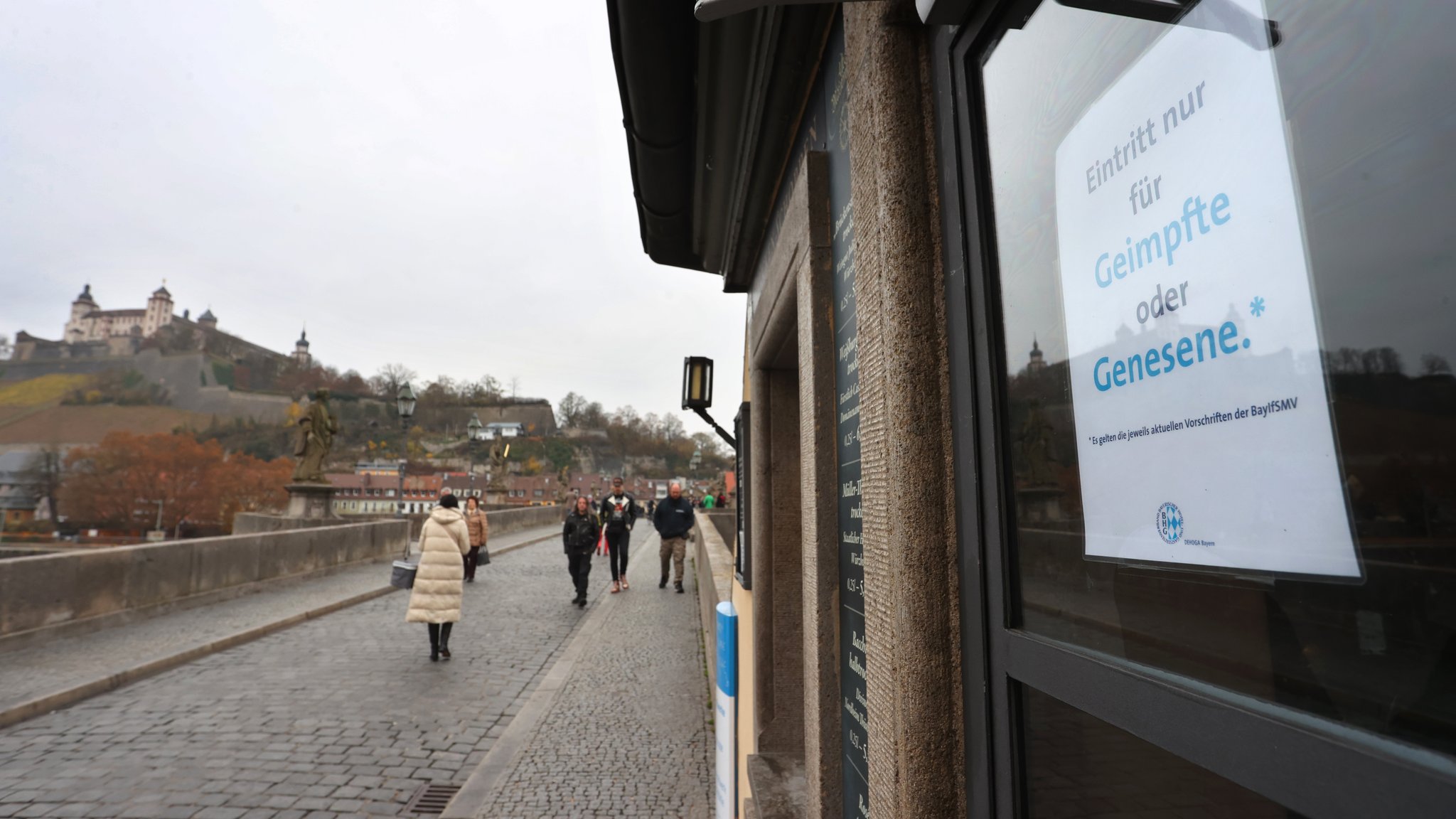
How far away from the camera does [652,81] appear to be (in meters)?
2.38

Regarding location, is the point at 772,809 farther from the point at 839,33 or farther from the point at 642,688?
the point at 642,688

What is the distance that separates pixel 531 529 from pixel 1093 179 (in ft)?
103

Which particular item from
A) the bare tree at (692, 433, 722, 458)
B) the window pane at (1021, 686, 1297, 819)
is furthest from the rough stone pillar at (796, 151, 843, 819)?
the bare tree at (692, 433, 722, 458)

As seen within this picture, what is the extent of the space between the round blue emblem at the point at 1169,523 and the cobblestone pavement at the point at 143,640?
23.8ft

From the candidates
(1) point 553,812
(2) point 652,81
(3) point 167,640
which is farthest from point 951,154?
(3) point 167,640

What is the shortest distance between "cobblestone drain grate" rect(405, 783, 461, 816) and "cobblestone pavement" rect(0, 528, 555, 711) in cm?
342

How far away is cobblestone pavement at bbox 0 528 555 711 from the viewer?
590cm

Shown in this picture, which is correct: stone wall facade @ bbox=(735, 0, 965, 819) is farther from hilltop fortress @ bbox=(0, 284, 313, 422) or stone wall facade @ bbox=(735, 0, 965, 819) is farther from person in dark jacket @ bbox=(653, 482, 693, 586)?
hilltop fortress @ bbox=(0, 284, 313, 422)

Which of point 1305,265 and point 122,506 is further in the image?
point 122,506

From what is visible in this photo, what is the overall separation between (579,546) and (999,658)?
1062 cm

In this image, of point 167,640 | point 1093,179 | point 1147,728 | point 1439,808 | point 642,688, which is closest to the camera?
point 1439,808

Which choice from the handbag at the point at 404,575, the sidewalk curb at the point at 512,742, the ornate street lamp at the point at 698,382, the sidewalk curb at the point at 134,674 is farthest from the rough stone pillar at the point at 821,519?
the handbag at the point at 404,575

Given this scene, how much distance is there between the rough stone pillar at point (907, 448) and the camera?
1.18m

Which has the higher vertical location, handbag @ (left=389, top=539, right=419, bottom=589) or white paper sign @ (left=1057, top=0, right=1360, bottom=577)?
white paper sign @ (left=1057, top=0, right=1360, bottom=577)
